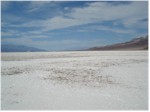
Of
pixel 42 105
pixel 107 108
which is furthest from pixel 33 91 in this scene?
pixel 107 108

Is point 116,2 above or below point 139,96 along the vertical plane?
above

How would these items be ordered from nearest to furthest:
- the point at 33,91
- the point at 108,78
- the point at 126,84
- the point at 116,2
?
the point at 33,91, the point at 126,84, the point at 108,78, the point at 116,2

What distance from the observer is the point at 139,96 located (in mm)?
3467

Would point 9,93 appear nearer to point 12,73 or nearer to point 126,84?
point 12,73

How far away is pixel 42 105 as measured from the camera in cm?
325

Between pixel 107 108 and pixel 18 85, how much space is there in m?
1.89

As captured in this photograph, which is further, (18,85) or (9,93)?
(18,85)

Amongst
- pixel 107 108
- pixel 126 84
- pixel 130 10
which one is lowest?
pixel 107 108

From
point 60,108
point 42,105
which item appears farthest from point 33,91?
point 60,108

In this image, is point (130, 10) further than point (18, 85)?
Yes

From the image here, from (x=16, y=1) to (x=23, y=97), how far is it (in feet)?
7.85

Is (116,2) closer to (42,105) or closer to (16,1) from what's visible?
(16,1)

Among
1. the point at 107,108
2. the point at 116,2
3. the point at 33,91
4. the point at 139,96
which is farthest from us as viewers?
the point at 116,2

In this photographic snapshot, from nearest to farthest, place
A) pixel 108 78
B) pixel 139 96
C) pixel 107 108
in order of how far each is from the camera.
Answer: pixel 107 108, pixel 139 96, pixel 108 78
